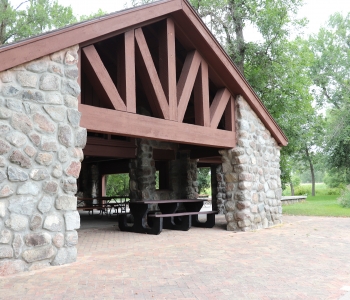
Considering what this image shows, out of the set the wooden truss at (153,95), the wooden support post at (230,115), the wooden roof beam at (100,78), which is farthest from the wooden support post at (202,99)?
the wooden roof beam at (100,78)

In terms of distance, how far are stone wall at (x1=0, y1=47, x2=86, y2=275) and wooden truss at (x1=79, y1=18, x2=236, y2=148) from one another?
0.47 m

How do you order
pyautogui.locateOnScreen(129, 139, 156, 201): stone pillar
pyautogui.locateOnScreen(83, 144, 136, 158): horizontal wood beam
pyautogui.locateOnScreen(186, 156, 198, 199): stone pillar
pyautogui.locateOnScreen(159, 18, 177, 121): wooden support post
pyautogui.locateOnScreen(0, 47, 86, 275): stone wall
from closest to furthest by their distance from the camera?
1. pyautogui.locateOnScreen(0, 47, 86, 275): stone wall
2. pyautogui.locateOnScreen(159, 18, 177, 121): wooden support post
3. pyautogui.locateOnScreen(83, 144, 136, 158): horizontal wood beam
4. pyautogui.locateOnScreen(129, 139, 156, 201): stone pillar
5. pyautogui.locateOnScreen(186, 156, 198, 199): stone pillar

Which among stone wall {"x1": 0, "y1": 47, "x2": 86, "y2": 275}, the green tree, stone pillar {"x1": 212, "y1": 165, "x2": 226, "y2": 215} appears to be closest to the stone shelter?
stone wall {"x1": 0, "y1": 47, "x2": 86, "y2": 275}

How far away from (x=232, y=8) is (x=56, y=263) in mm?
13823

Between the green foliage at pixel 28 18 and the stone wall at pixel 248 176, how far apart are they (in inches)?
563

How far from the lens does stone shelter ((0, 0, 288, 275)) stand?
5000 mm

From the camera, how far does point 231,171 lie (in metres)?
9.28

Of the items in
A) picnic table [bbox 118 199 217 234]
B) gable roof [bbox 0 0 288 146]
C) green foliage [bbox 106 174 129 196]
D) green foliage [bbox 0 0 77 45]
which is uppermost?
green foliage [bbox 0 0 77 45]

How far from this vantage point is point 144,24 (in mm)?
7066

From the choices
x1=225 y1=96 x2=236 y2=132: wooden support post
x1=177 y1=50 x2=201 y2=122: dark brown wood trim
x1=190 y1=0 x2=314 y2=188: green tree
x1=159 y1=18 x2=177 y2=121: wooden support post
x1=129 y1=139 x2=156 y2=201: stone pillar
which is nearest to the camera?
x1=159 y1=18 x2=177 y2=121: wooden support post

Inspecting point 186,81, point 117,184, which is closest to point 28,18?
point 117,184

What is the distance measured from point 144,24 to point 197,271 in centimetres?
473

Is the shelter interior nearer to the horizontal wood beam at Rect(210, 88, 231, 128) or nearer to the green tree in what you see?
the horizontal wood beam at Rect(210, 88, 231, 128)

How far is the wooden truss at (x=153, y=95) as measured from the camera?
20.1 ft
